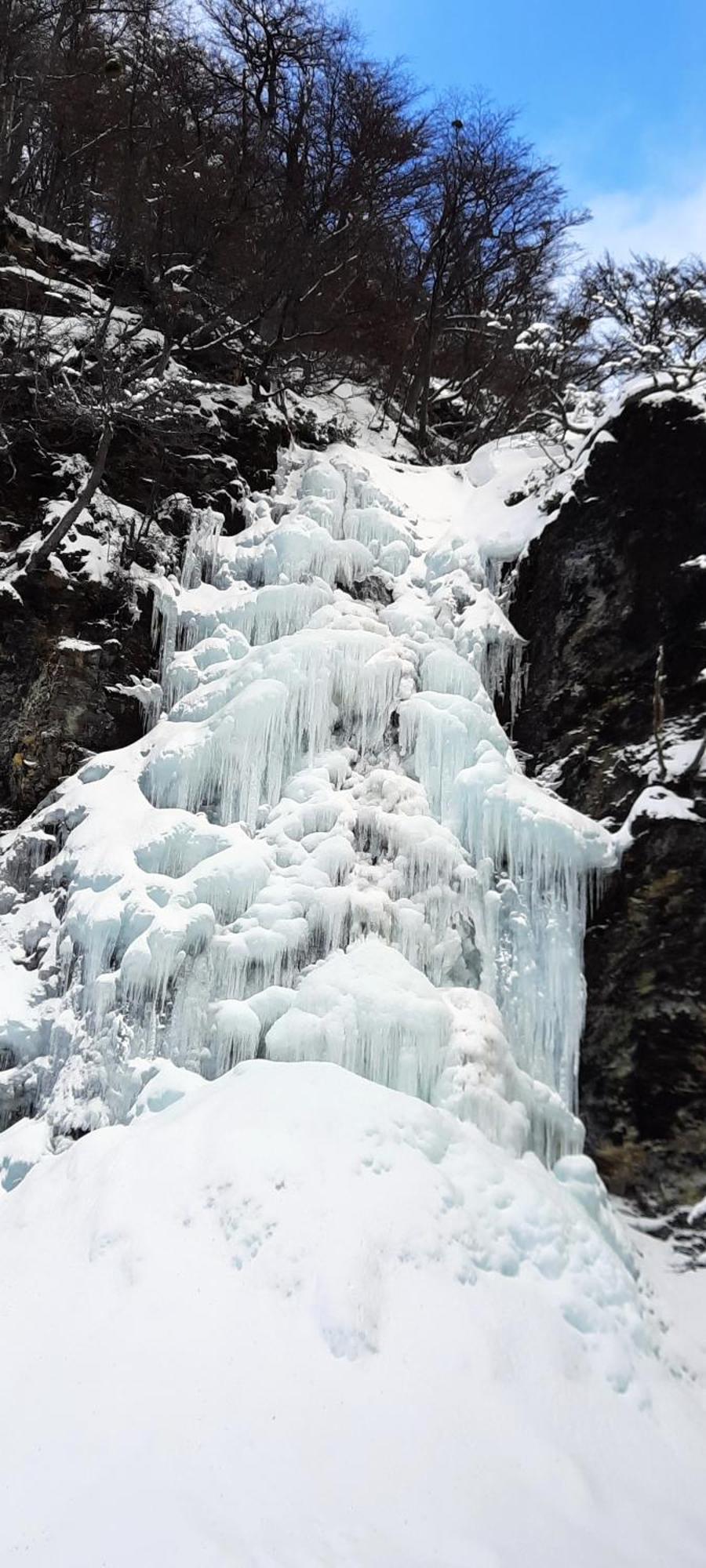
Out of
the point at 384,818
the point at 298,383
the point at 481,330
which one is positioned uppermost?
the point at 481,330

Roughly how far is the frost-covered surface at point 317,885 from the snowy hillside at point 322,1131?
1.0 inches

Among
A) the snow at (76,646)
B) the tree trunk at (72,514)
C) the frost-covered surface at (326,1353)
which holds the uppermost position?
the tree trunk at (72,514)

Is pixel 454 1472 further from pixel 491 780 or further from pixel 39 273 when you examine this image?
pixel 39 273

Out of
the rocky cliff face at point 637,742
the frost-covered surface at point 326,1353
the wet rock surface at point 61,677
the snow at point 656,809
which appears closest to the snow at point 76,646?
the wet rock surface at point 61,677

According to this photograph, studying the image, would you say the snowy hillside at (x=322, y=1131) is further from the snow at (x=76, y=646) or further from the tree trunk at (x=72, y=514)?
the tree trunk at (x=72, y=514)

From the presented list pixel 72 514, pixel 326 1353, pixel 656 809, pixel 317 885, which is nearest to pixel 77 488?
pixel 72 514

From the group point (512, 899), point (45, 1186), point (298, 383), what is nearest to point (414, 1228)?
point (45, 1186)

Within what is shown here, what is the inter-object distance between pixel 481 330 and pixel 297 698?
10209mm

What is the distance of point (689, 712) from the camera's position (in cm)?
651

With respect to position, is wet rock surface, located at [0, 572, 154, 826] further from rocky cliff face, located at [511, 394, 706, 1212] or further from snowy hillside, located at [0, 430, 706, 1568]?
rocky cliff face, located at [511, 394, 706, 1212]

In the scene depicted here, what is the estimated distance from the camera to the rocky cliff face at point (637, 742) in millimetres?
5918

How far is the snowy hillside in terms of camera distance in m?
3.31

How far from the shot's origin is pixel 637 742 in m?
6.74

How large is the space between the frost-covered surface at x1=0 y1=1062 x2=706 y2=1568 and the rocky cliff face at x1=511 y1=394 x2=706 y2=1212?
1132mm
